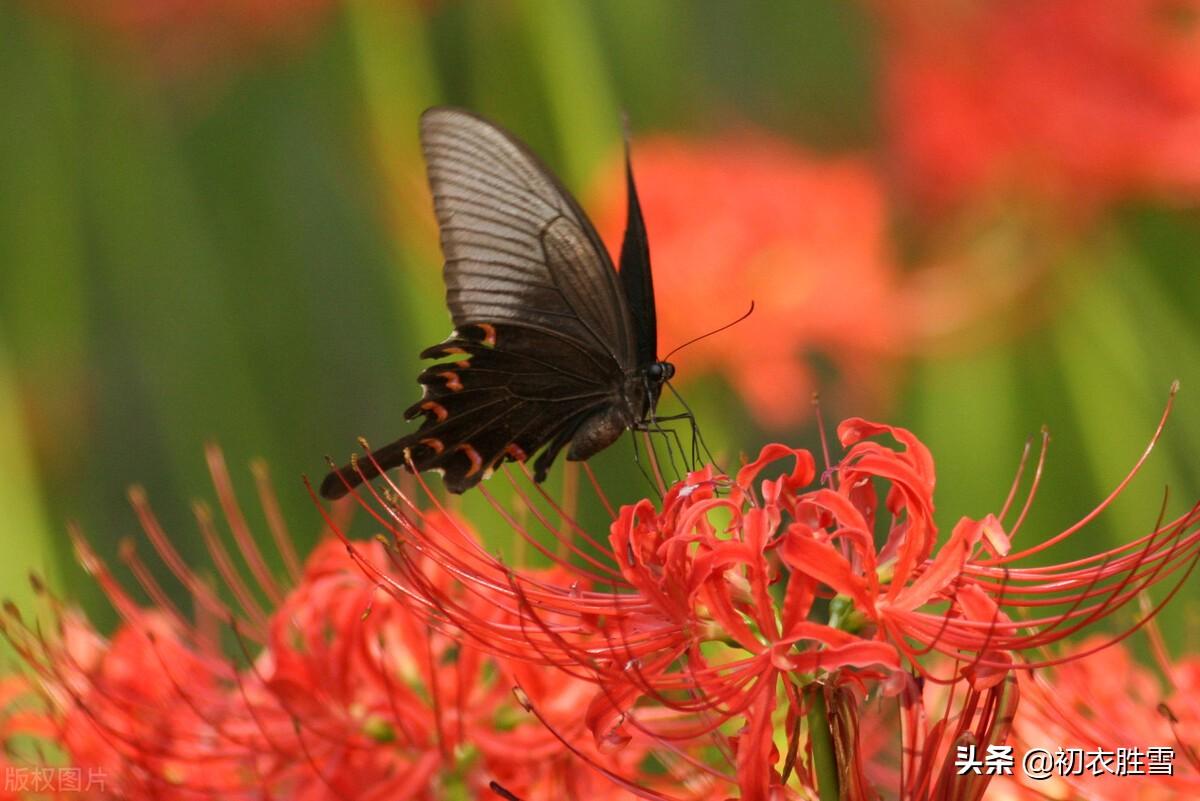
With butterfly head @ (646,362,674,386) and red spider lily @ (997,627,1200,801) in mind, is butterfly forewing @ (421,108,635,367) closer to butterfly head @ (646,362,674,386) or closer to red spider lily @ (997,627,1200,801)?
butterfly head @ (646,362,674,386)

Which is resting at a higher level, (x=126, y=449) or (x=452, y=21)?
(x=452, y=21)

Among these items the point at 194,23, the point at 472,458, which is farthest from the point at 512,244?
the point at 194,23

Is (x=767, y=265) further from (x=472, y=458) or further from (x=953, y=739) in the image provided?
(x=953, y=739)

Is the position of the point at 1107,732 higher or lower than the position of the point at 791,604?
lower

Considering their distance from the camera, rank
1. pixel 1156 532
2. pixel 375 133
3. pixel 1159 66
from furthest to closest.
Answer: pixel 375 133, pixel 1159 66, pixel 1156 532

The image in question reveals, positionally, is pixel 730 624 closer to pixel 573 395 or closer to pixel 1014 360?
pixel 573 395

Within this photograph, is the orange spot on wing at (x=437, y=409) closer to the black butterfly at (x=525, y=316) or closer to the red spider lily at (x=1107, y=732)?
the black butterfly at (x=525, y=316)

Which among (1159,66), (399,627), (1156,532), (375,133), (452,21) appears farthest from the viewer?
(452,21)

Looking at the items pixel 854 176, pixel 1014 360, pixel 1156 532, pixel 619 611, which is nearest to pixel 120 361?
pixel 854 176
